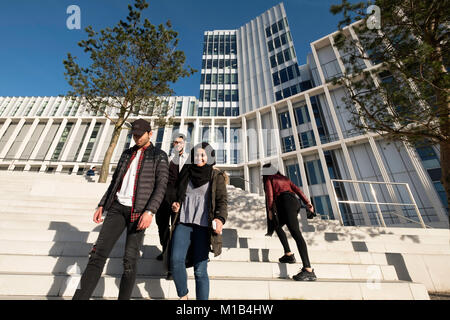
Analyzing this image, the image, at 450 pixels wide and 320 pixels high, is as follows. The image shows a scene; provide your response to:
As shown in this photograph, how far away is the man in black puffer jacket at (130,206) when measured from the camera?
1.66m

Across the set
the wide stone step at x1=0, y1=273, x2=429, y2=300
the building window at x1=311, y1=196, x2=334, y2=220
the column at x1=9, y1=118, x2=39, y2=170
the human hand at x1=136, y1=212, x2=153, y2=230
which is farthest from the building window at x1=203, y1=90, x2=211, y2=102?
the human hand at x1=136, y1=212, x2=153, y2=230

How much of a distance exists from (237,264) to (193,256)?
1.23 meters

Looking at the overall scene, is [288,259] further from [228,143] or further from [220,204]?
[228,143]

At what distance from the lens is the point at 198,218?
6.64 feet

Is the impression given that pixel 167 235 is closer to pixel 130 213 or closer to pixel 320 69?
pixel 130 213

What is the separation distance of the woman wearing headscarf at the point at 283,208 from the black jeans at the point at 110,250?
222 centimetres

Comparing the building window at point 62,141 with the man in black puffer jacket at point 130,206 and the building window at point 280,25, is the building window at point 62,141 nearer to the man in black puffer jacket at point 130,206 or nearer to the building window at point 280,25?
the man in black puffer jacket at point 130,206

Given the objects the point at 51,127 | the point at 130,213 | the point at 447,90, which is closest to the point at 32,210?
the point at 130,213

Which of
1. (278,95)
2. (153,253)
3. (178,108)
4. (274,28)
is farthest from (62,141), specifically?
(274,28)

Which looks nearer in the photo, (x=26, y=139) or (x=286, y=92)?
(x=286, y=92)

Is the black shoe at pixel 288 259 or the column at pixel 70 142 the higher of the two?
the column at pixel 70 142

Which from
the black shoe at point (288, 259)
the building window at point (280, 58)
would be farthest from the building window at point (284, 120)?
the black shoe at point (288, 259)

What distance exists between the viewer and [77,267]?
254 centimetres

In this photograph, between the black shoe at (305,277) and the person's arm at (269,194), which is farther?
the person's arm at (269,194)
